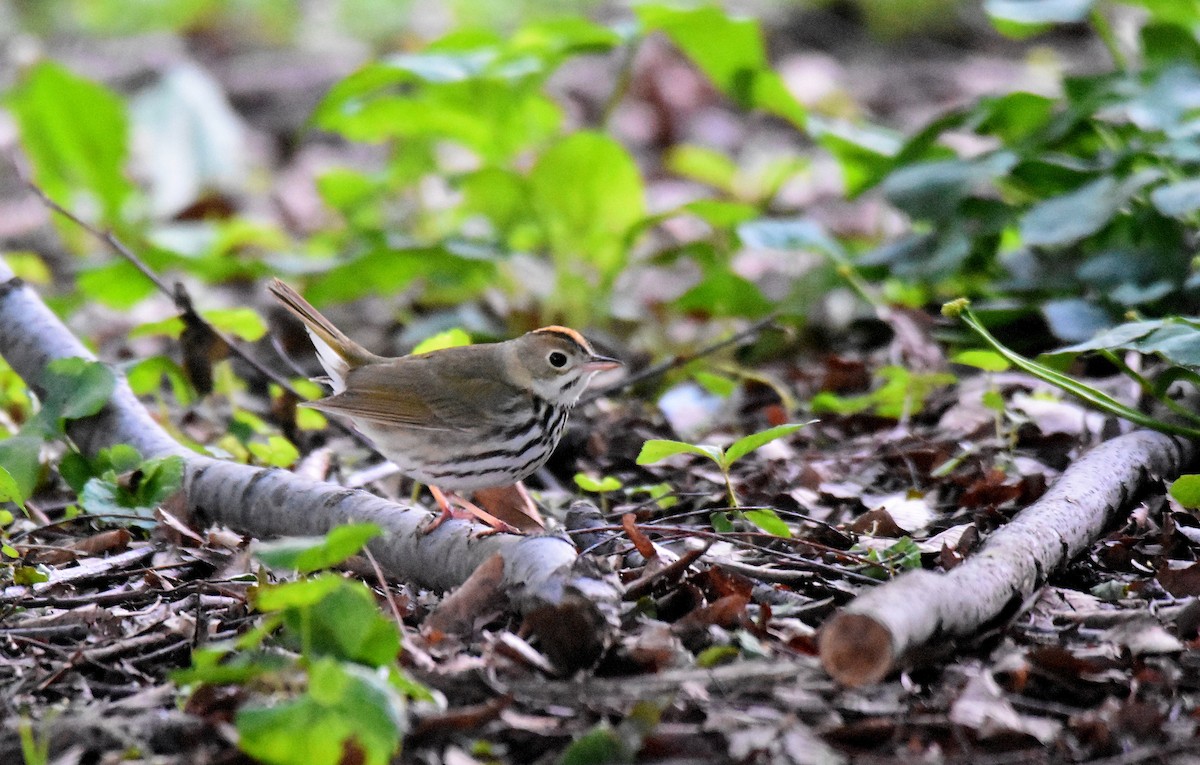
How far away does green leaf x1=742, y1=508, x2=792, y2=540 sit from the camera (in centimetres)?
320

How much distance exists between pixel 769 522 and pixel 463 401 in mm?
1061

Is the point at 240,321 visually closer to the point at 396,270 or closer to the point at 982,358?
the point at 396,270

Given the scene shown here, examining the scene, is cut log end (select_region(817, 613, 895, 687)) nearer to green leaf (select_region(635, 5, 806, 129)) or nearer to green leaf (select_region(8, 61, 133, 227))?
green leaf (select_region(635, 5, 806, 129))

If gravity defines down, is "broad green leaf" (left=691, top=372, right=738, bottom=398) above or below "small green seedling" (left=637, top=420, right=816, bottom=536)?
below

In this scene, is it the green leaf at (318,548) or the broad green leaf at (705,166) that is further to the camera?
the broad green leaf at (705,166)

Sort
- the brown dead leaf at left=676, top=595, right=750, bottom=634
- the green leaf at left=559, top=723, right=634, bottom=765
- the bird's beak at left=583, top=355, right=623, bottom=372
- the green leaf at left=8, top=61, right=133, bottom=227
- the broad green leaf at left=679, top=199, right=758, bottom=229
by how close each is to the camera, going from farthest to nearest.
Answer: the green leaf at left=8, top=61, right=133, bottom=227, the broad green leaf at left=679, top=199, right=758, bottom=229, the bird's beak at left=583, top=355, right=623, bottom=372, the brown dead leaf at left=676, top=595, right=750, bottom=634, the green leaf at left=559, top=723, right=634, bottom=765

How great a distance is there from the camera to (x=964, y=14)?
11.5 m

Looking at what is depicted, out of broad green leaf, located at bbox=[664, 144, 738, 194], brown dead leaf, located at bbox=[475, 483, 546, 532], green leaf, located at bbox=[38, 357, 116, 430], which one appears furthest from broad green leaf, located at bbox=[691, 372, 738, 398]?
broad green leaf, located at bbox=[664, 144, 738, 194]

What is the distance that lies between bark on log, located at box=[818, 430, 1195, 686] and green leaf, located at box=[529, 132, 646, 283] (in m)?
2.51

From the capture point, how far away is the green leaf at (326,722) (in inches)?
82.7

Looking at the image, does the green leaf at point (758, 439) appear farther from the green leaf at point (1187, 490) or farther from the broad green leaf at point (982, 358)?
the green leaf at point (1187, 490)

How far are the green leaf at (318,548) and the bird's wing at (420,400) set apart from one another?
4.29ft

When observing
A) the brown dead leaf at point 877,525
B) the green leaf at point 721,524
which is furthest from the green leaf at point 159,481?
the brown dead leaf at point 877,525

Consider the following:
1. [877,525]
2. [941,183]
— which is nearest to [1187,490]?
[877,525]
